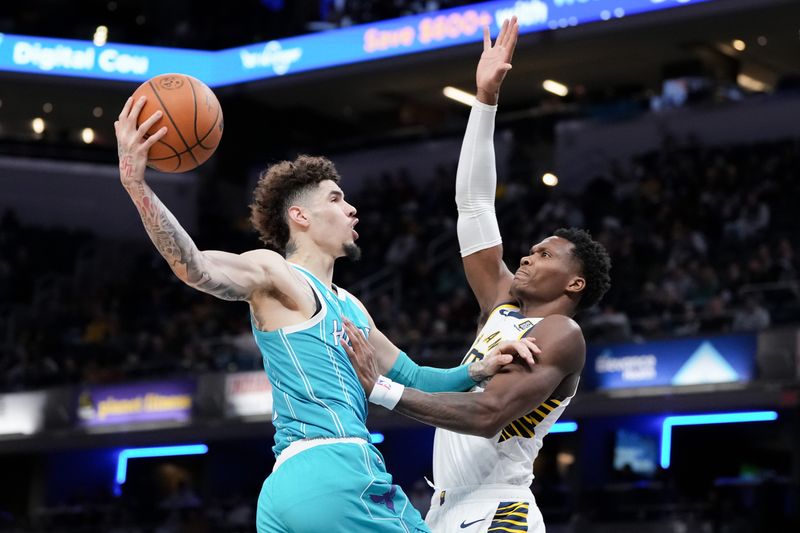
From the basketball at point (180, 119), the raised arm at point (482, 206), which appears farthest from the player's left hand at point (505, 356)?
the basketball at point (180, 119)

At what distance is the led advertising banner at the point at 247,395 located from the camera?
1750 centimetres

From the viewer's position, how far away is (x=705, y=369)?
14.3m

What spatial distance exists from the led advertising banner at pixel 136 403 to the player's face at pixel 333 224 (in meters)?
14.2

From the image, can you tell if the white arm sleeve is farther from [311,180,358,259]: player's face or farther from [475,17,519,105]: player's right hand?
[311,180,358,259]: player's face

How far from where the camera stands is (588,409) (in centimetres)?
1559

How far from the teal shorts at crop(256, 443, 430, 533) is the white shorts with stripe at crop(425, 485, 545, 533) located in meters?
0.78

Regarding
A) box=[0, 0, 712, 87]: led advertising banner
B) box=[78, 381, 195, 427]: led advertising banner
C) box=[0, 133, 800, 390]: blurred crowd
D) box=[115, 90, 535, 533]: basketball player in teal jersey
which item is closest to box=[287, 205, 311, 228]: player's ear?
box=[115, 90, 535, 533]: basketball player in teal jersey

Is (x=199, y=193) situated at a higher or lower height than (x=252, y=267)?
higher

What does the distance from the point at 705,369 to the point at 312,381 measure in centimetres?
1089

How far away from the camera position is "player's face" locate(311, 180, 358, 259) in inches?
183

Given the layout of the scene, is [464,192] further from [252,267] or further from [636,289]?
[636,289]

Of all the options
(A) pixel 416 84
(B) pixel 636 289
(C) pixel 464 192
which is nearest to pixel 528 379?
→ (C) pixel 464 192

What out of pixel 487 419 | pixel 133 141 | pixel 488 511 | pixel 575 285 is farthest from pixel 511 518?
pixel 133 141

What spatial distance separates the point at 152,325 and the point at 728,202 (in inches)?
415
